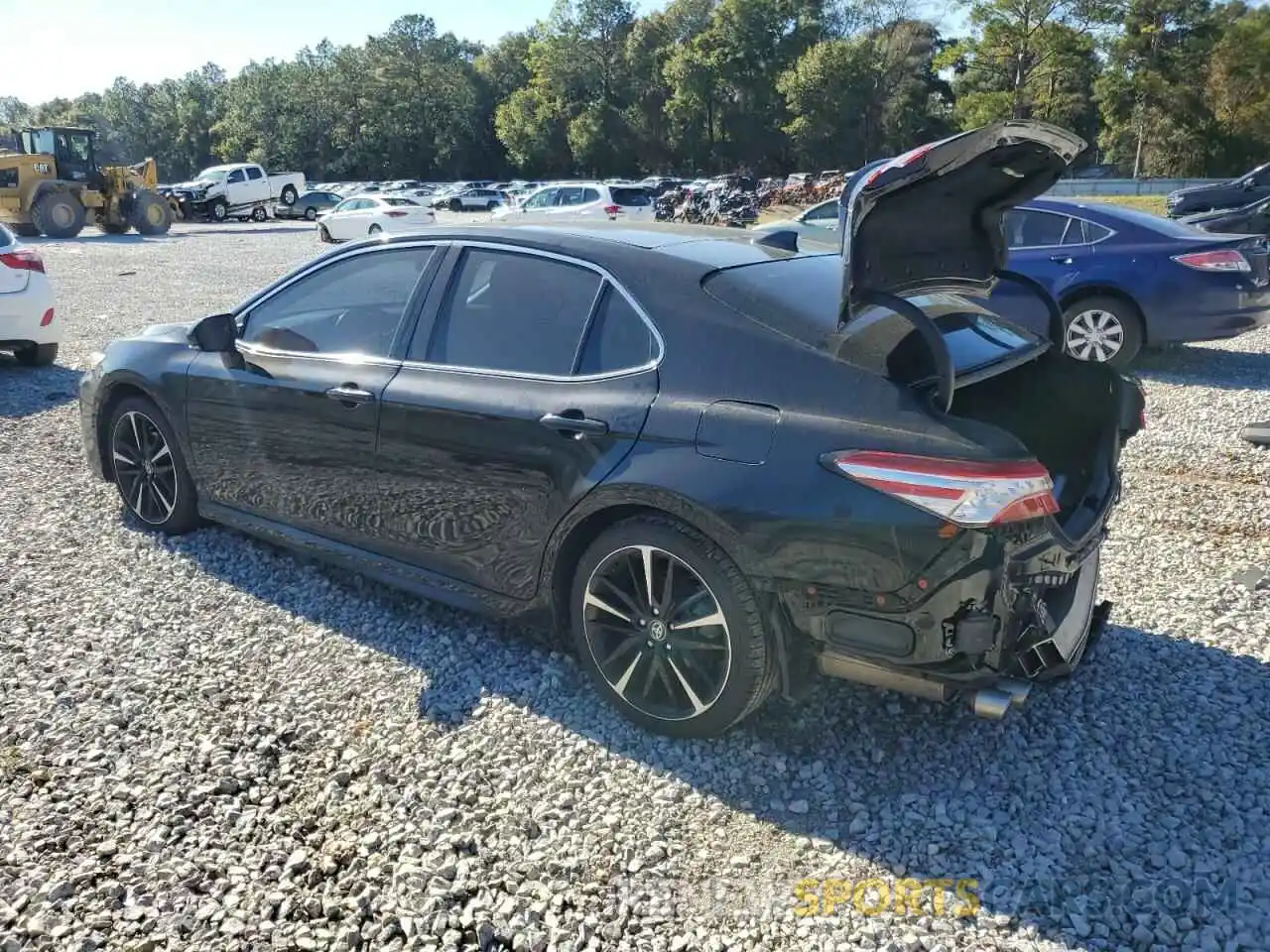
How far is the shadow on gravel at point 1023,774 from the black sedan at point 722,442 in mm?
255

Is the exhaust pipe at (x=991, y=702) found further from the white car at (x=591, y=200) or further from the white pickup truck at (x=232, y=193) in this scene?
the white pickup truck at (x=232, y=193)

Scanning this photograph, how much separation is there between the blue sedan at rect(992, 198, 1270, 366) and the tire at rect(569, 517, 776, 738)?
5787mm

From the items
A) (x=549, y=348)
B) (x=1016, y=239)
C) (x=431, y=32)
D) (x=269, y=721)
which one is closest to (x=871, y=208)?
(x=549, y=348)

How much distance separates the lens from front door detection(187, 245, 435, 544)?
13.1ft

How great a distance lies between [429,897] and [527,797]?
48 cm

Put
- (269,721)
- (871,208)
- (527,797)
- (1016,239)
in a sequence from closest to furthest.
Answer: (871,208)
(527,797)
(269,721)
(1016,239)

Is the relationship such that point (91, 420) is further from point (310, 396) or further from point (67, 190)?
point (67, 190)

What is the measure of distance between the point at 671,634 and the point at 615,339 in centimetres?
99

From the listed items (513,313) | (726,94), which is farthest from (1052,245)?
(726,94)

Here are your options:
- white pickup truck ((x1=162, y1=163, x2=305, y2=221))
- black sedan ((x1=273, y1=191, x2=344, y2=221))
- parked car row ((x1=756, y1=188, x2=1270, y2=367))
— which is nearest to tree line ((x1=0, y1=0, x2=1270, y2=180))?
black sedan ((x1=273, y1=191, x2=344, y2=221))

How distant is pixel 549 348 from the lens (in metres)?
3.55

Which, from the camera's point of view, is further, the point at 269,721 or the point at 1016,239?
the point at 1016,239

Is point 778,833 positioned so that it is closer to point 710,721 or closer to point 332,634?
point 710,721

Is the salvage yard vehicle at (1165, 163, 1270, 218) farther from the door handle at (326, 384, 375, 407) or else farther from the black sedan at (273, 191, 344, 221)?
the black sedan at (273, 191, 344, 221)
